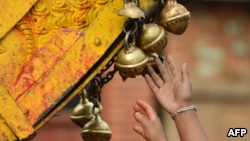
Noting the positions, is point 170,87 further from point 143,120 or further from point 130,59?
point 130,59

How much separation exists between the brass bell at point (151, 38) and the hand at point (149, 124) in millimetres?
262

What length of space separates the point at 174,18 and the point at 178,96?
28 cm

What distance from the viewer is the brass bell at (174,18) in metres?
3.97

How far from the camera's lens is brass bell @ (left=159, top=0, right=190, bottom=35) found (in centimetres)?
397

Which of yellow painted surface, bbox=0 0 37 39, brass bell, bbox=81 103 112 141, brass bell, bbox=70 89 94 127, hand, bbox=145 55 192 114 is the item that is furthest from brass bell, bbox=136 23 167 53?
brass bell, bbox=70 89 94 127

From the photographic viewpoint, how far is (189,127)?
4.10m

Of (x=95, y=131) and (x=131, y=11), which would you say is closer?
(x=131, y=11)

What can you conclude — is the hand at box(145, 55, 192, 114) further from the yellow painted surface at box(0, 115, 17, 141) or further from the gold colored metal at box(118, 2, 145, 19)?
the yellow painted surface at box(0, 115, 17, 141)

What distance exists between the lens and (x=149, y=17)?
13.2 ft

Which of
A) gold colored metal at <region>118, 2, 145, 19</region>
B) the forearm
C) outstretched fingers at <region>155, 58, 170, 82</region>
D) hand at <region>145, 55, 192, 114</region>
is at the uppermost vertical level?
gold colored metal at <region>118, 2, 145, 19</region>

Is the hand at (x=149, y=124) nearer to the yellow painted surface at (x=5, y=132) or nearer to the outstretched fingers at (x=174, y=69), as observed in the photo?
the outstretched fingers at (x=174, y=69)

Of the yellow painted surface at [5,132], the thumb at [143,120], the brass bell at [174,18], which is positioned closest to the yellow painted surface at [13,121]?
the yellow painted surface at [5,132]

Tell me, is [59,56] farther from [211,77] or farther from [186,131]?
[211,77]

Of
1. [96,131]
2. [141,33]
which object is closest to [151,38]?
[141,33]
